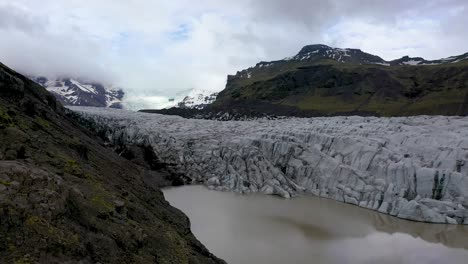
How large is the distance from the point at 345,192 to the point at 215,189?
9006 mm

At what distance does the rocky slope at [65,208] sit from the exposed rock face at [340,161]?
17.1m

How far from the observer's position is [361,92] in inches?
3615

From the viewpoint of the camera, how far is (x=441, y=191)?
22.2 meters

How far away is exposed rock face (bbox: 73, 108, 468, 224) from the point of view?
2233 cm

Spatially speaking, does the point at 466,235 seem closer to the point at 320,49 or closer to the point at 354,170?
the point at 354,170

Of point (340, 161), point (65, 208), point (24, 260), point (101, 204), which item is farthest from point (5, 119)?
point (340, 161)

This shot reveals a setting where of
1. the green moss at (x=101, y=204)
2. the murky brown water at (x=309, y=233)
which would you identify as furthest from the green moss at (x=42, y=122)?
the murky brown water at (x=309, y=233)

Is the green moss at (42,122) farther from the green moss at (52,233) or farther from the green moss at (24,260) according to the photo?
the green moss at (24,260)

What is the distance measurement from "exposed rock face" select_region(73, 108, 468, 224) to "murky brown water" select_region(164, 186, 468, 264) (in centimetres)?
137

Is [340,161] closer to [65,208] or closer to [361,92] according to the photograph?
[65,208]

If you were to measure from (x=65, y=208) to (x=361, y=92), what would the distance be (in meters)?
93.2

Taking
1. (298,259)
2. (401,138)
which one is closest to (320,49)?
(401,138)

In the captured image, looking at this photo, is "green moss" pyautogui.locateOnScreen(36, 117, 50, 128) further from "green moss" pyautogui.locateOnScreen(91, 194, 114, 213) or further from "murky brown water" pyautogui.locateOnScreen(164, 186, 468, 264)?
"murky brown water" pyautogui.locateOnScreen(164, 186, 468, 264)

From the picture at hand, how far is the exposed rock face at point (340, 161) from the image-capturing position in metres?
22.3
